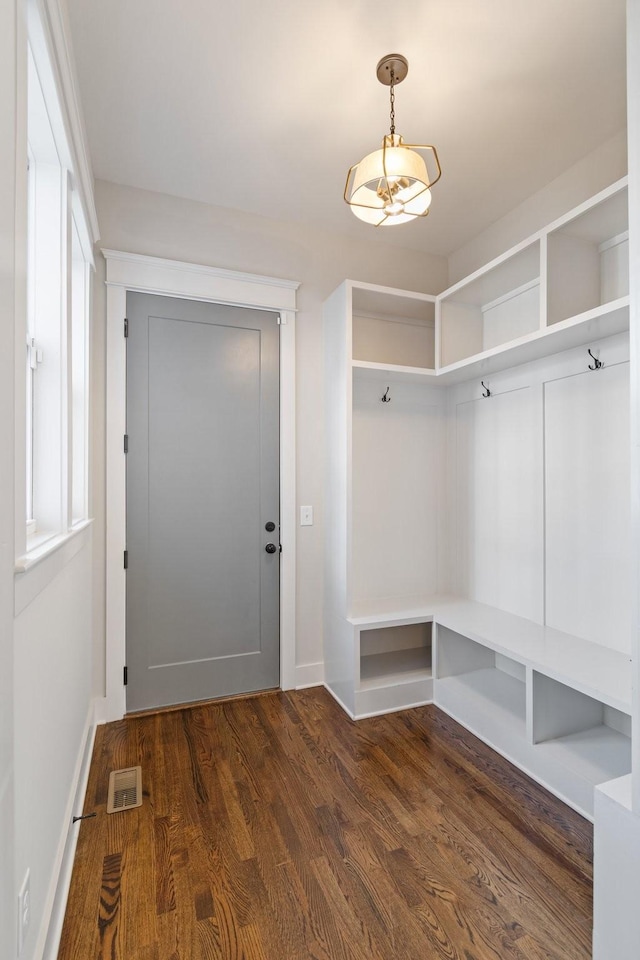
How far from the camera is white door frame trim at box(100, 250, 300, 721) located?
2523mm

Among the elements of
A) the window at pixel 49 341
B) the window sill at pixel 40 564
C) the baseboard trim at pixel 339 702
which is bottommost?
the baseboard trim at pixel 339 702

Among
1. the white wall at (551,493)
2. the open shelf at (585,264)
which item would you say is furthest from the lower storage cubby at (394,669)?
the open shelf at (585,264)

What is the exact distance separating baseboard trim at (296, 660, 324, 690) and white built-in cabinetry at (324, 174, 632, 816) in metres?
0.06

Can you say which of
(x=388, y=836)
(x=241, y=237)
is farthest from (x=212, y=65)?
(x=388, y=836)

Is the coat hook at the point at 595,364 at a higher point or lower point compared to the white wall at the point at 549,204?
lower

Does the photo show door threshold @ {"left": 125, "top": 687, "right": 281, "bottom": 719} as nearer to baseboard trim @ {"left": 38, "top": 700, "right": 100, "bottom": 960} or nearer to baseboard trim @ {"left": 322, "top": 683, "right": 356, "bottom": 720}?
baseboard trim @ {"left": 322, "top": 683, "right": 356, "bottom": 720}

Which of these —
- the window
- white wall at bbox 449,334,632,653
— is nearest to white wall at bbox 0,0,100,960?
the window

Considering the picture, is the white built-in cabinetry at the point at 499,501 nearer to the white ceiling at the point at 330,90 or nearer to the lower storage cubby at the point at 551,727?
the lower storage cubby at the point at 551,727

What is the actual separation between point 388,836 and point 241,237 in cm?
309

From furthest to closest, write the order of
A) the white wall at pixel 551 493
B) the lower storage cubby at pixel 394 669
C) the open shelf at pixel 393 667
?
the open shelf at pixel 393 667, the lower storage cubby at pixel 394 669, the white wall at pixel 551 493

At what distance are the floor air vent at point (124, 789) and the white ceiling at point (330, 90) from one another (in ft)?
9.63

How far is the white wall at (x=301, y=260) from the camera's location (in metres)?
2.63

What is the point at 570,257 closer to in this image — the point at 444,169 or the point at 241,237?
the point at 444,169

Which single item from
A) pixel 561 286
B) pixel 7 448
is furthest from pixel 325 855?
pixel 561 286
